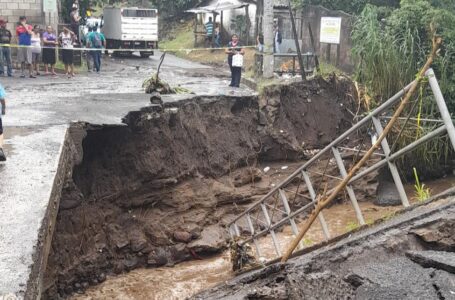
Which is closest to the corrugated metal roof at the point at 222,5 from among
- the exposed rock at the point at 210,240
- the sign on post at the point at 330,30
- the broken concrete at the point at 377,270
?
the sign on post at the point at 330,30

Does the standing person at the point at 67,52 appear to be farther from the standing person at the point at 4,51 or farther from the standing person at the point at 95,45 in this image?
the standing person at the point at 4,51

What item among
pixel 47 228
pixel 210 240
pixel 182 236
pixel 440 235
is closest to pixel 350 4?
pixel 210 240

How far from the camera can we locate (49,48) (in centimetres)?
1758

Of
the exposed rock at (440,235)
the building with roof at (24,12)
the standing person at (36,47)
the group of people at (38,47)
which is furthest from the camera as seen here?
the building with roof at (24,12)

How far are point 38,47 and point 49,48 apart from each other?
507 millimetres

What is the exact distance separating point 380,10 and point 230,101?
6655 mm

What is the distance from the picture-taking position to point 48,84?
1564cm

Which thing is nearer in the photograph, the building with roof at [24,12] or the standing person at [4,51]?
the standing person at [4,51]

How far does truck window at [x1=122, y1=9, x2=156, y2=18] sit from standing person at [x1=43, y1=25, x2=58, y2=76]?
9255mm

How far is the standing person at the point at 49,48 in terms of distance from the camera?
17.8 metres

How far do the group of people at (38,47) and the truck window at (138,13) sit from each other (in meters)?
7.69

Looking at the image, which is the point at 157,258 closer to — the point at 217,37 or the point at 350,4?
the point at 350,4

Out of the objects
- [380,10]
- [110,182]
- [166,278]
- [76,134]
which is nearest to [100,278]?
[166,278]

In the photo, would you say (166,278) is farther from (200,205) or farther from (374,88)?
(374,88)
